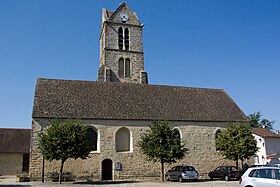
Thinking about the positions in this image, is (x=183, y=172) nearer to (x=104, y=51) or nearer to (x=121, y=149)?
(x=121, y=149)

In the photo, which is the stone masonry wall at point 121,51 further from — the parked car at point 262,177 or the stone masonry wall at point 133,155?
the parked car at point 262,177

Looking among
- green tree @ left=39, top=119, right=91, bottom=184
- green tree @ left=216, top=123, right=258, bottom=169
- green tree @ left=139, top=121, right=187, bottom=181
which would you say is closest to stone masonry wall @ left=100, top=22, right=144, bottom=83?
green tree @ left=139, top=121, right=187, bottom=181

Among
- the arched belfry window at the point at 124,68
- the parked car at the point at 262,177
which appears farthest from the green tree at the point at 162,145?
the arched belfry window at the point at 124,68

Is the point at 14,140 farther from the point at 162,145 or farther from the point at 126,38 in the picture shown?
the point at 162,145

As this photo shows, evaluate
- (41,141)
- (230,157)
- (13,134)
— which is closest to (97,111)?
(41,141)

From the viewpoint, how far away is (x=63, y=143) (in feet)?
67.9

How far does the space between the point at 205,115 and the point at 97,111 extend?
405 inches

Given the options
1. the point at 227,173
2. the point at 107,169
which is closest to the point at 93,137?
the point at 107,169

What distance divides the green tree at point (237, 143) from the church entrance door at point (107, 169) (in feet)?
32.4

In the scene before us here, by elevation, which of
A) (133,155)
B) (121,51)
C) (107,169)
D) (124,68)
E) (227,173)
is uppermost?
(121,51)

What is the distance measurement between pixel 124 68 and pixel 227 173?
19.1 metres

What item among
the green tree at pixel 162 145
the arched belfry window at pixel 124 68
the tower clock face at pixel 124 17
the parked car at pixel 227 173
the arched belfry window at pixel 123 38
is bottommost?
the parked car at pixel 227 173

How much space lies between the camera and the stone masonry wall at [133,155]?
76.3 feet

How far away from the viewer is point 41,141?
21359 millimetres
